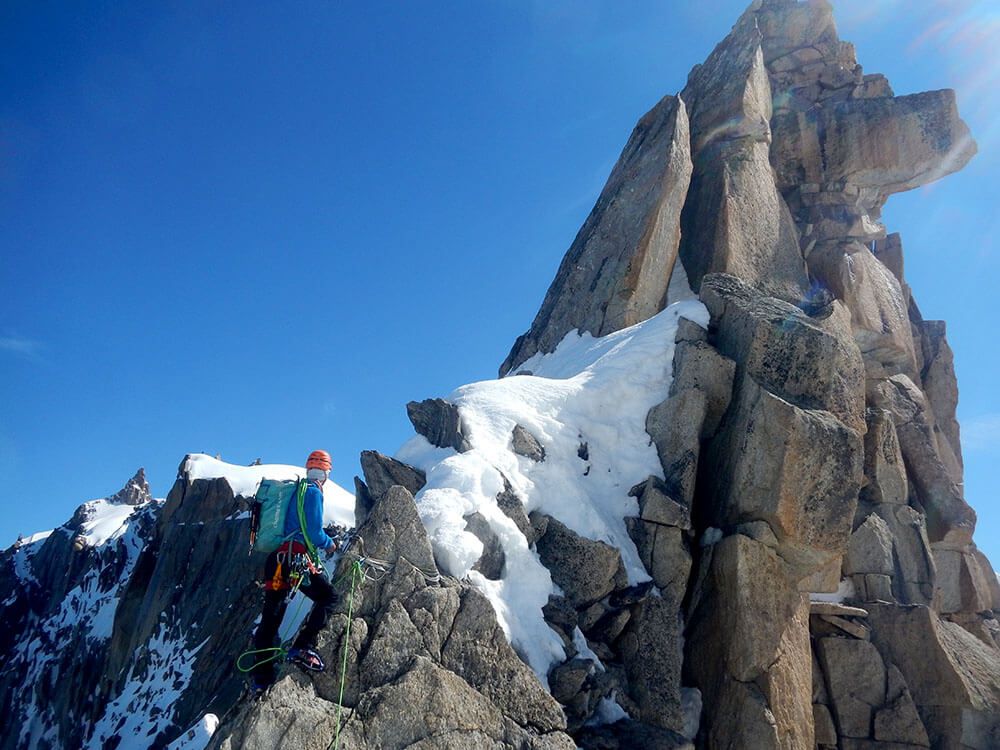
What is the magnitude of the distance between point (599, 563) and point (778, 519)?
3870 millimetres

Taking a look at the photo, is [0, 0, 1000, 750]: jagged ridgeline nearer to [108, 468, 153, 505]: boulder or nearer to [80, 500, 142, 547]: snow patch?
[80, 500, 142, 547]: snow patch

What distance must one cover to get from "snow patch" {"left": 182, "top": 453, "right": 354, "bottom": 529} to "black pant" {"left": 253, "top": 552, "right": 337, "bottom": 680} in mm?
26505

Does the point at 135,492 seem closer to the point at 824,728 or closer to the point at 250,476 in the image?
the point at 250,476

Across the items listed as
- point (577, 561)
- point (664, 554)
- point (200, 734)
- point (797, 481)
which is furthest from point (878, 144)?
point (200, 734)

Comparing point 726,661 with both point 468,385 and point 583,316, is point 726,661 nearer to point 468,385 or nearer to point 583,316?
point 468,385

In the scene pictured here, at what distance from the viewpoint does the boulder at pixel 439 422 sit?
14.2 m

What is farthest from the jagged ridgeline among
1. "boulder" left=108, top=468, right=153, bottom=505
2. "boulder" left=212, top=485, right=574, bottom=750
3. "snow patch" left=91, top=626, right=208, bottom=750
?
"boulder" left=108, top=468, right=153, bottom=505

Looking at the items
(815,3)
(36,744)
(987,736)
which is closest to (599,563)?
(987,736)

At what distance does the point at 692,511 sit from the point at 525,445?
13.2 feet

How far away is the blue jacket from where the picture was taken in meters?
9.02

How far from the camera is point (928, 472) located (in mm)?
24719

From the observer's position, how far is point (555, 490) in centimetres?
1436

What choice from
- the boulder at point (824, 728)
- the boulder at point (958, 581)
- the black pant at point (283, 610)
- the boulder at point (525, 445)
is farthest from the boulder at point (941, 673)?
the black pant at point (283, 610)

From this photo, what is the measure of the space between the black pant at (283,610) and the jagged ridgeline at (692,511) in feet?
0.64
